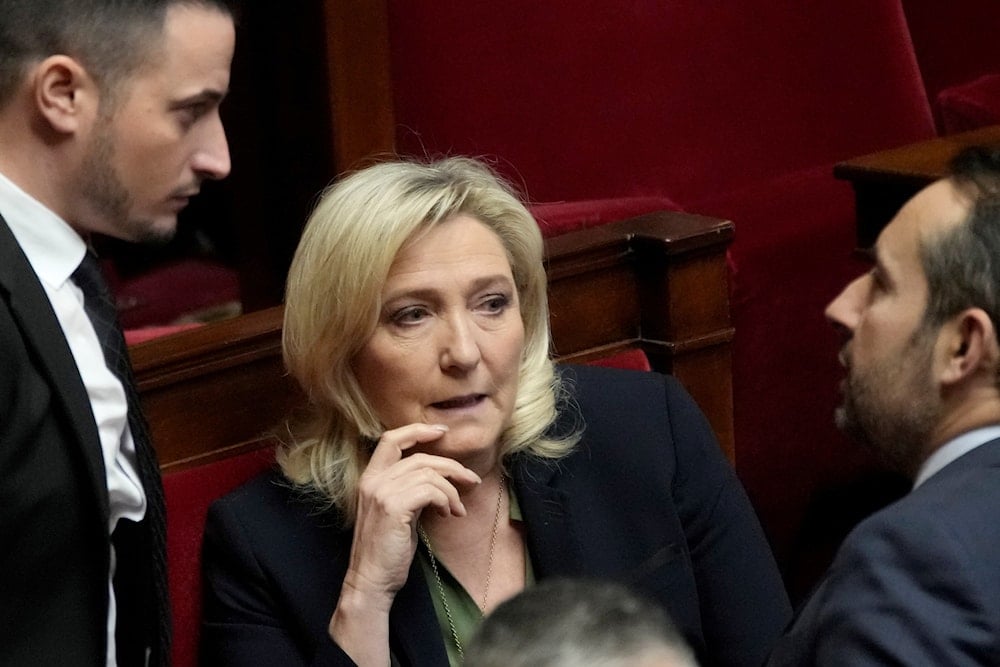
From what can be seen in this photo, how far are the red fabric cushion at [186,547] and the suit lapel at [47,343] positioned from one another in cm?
31

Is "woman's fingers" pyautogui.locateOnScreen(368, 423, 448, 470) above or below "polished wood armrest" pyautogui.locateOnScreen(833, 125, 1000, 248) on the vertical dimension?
above

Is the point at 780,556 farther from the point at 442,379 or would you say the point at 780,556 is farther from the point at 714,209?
the point at 442,379

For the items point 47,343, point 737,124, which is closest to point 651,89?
point 737,124

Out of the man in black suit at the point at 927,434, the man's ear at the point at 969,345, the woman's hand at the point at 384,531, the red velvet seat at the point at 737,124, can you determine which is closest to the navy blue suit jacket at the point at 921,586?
the man in black suit at the point at 927,434

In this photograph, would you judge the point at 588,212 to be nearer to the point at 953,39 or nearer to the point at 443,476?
the point at 443,476

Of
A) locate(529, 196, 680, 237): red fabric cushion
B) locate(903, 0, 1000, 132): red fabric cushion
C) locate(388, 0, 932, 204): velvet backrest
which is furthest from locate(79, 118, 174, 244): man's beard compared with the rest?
locate(903, 0, 1000, 132): red fabric cushion

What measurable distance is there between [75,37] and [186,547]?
0.51 metres

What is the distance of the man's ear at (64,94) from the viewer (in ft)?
4.18

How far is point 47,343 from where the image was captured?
1.17m

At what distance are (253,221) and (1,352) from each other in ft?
5.24

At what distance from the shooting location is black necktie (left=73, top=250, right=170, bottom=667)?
1334 millimetres

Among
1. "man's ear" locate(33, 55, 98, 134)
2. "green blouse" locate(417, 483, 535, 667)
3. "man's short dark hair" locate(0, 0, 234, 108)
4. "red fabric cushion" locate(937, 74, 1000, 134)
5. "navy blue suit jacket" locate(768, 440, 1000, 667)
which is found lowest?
"green blouse" locate(417, 483, 535, 667)

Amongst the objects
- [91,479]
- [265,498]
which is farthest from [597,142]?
[91,479]

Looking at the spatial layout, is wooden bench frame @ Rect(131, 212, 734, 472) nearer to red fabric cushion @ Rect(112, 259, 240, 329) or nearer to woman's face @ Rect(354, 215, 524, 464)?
woman's face @ Rect(354, 215, 524, 464)
